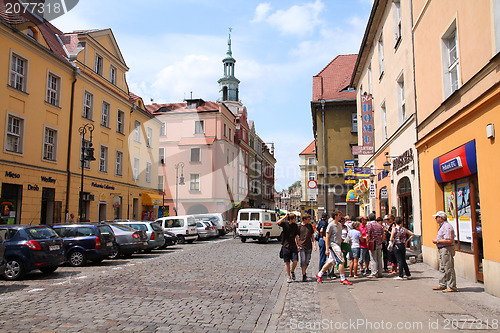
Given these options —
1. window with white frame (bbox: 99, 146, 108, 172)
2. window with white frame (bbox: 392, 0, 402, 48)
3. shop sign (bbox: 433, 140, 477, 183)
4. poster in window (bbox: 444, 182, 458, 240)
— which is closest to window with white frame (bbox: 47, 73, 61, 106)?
window with white frame (bbox: 99, 146, 108, 172)

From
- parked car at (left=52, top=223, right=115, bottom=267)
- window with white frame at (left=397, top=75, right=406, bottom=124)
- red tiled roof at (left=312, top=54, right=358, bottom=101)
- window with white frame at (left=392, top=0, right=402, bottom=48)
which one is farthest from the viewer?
red tiled roof at (left=312, top=54, right=358, bottom=101)

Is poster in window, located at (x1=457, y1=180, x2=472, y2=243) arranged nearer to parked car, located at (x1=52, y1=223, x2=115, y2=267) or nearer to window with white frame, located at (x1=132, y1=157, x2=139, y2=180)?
parked car, located at (x1=52, y1=223, x2=115, y2=267)

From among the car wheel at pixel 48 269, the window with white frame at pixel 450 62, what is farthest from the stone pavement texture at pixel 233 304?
the window with white frame at pixel 450 62

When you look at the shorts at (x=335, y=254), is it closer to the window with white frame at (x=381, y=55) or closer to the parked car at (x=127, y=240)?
the parked car at (x=127, y=240)

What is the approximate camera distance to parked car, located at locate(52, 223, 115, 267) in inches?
558

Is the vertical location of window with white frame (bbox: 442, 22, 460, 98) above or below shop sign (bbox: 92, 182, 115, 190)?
above

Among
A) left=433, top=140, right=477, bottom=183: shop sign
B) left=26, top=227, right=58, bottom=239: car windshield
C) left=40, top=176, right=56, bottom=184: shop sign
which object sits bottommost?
left=26, top=227, right=58, bottom=239: car windshield

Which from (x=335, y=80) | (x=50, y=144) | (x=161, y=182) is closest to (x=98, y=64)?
(x=50, y=144)

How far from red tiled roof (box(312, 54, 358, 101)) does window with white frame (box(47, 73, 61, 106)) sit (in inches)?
925

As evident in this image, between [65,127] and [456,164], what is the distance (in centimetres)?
2200

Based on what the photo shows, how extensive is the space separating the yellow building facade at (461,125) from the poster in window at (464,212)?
0.9 inches

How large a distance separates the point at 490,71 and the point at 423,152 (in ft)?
17.6

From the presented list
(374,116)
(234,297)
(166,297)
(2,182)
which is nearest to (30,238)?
(166,297)

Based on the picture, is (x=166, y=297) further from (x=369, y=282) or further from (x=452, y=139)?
(x=452, y=139)
